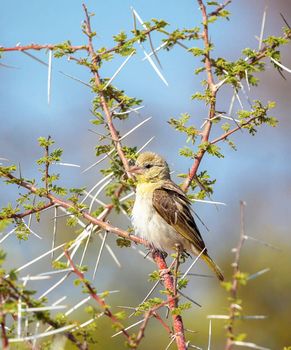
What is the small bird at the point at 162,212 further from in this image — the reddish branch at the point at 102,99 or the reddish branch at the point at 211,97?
the reddish branch at the point at 102,99

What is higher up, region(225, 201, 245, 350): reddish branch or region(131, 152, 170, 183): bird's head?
region(131, 152, 170, 183): bird's head

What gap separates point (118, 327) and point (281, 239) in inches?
311

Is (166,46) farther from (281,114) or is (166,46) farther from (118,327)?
(281,114)

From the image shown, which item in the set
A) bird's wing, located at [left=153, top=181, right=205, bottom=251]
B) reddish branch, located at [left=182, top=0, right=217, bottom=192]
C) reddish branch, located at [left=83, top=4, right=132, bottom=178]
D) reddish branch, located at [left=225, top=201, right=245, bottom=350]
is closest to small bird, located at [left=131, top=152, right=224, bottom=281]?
bird's wing, located at [left=153, top=181, right=205, bottom=251]

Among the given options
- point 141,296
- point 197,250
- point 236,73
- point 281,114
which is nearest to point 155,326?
point 141,296

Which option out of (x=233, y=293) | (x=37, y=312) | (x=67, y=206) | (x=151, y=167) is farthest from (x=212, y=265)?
(x=233, y=293)

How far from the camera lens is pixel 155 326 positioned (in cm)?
851

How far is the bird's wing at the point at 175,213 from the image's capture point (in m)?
5.95

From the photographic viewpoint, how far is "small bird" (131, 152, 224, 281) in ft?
19.1

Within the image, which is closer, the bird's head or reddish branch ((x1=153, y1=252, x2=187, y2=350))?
reddish branch ((x1=153, y1=252, x2=187, y2=350))

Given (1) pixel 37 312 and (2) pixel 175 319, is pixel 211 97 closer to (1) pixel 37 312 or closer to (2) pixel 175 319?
(2) pixel 175 319

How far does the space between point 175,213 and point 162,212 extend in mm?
183

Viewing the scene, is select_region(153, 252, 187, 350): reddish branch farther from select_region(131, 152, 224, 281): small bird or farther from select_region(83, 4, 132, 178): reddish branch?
select_region(131, 152, 224, 281): small bird

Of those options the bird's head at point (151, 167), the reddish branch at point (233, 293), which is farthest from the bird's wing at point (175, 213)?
the reddish branch at point (233, 293)
